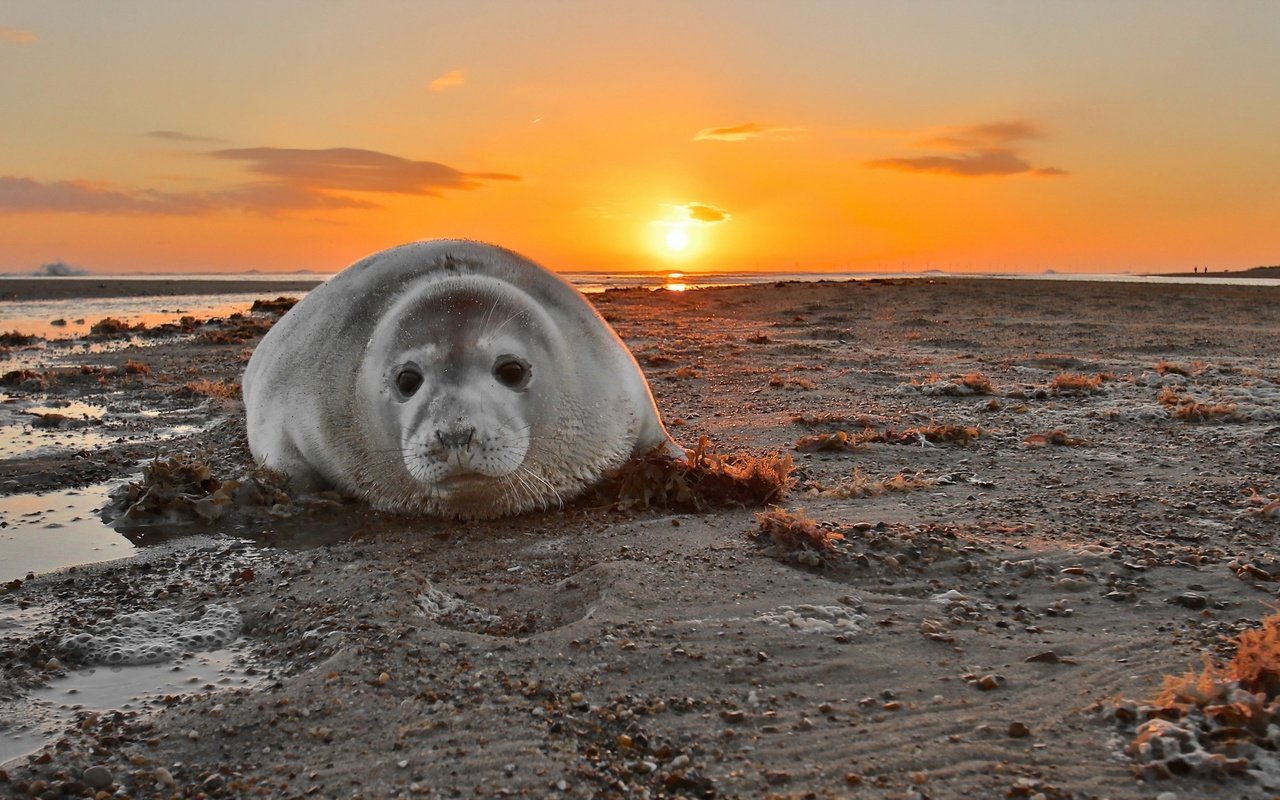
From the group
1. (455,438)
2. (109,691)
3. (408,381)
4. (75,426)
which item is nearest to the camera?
(109,691)

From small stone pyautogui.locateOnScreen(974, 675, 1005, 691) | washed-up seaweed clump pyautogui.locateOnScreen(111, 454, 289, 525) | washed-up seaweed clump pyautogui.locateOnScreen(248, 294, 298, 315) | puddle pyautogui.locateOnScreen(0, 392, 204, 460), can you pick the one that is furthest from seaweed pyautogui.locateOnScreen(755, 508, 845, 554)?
washed-up seaweed clump pyautogui.locateOnScreen(248, 294, 298, 315)

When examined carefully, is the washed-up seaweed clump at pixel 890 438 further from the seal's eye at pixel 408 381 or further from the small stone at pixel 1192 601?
the small stone at pixel 1192 601

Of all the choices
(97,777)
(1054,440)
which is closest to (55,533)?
(97,777)

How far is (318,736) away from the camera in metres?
2.64

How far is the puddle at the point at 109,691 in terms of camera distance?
2.73 meters

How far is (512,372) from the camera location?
4.65 m

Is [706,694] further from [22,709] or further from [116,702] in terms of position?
[22,709]

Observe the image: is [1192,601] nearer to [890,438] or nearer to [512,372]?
[512,372]

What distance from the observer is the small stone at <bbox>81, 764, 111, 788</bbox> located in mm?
2426

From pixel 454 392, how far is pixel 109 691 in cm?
188

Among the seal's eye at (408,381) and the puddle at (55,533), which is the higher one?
the seal's eye at (408,381)

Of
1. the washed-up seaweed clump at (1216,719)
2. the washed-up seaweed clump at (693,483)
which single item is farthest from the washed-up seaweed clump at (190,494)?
the washed-up seaweed clump at (1216,719)

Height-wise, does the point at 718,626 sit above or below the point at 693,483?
below

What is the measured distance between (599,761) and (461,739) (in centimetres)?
40
